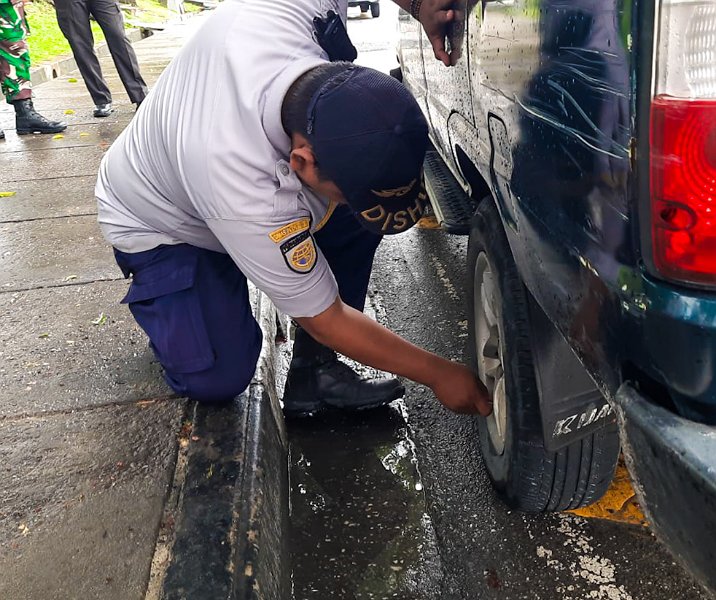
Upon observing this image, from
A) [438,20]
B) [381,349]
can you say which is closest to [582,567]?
[381,349]

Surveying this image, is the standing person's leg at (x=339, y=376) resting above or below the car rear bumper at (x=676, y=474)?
below

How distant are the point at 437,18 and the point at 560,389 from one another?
3.29 ft

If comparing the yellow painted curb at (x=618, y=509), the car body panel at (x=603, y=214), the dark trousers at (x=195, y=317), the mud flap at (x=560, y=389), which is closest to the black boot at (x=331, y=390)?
the dark trousers at (x=195, y=317)

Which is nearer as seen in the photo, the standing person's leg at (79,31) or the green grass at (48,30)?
the standing person's leg at (79,31)

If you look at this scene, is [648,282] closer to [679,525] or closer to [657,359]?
[657,359]

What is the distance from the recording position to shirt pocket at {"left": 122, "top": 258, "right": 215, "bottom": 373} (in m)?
1.99

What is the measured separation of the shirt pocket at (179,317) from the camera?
1986 mm

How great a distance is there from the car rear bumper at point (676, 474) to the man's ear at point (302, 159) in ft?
2.57

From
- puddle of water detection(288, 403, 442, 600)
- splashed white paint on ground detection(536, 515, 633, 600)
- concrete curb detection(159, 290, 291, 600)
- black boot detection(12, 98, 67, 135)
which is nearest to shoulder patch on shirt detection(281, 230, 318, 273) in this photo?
concrete curb detection(159, 290, 291, 600)

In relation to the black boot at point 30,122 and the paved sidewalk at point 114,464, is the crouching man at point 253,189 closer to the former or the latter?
the paved sidewalk at point 114,464

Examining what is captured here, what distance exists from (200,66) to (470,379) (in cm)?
102

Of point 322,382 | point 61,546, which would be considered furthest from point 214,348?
point 61,546

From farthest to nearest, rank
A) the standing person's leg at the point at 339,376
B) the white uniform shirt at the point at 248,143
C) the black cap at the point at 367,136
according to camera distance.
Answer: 1. the standing person's leg at the point at 339,376
2. the white uniform shirt at the point at 248,143
3. the black cap at the point at 367,136

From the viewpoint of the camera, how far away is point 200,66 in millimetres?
1632
